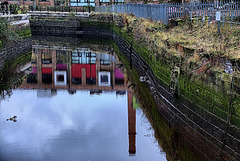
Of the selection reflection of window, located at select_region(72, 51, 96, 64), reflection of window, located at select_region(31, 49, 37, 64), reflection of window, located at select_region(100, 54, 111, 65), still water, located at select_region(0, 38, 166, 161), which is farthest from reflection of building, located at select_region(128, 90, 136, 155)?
reflection of window, located at select_region(31, 49, 37, 64)

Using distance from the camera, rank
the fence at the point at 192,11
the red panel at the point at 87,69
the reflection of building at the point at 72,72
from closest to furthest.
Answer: the fence at the point at 192,11, the reflection of building at the point at 72,72, the red panel at the point at 87,69

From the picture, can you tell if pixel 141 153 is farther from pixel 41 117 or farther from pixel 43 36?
pixel 43 36

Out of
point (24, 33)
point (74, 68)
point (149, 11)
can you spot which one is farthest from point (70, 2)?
point (149, 11)

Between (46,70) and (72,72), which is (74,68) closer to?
(72,72)

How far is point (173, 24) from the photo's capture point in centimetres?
1845

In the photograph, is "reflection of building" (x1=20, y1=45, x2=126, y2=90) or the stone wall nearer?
"reflection of building" (x1=20, y1=45, x2=126, y2=90)

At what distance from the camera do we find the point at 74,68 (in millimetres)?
26344

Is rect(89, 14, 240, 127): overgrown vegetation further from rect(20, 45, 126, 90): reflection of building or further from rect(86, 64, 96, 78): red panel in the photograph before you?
rect(86, 64, 96, 78): red panel

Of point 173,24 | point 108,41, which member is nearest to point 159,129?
point 173,24

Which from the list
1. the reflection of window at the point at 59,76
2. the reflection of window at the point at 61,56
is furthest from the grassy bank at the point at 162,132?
the reflection of window at the point at 61,56

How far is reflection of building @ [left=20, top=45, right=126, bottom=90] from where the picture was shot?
830 inches

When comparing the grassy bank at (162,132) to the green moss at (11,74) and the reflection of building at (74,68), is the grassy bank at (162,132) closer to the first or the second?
the reflection of building at (74,68)

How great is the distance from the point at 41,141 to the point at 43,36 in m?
32.0

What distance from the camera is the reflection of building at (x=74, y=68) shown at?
830 inches
